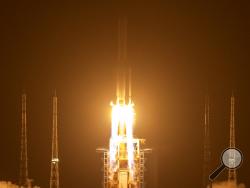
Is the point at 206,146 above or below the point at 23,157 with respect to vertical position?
above

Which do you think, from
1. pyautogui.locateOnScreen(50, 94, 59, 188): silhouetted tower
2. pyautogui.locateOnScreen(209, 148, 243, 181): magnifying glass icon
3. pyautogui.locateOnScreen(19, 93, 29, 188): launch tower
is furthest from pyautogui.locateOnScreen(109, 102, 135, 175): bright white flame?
pyautogui.locateOnScreen(209, 148, 243, 181): magnifying glass icon

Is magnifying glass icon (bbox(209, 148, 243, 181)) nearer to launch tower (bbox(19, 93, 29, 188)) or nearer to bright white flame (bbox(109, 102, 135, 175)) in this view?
bright white flame (bbox(109, 102, 135, 175))

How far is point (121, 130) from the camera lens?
21359mm

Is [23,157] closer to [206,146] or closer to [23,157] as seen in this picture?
[23,157]

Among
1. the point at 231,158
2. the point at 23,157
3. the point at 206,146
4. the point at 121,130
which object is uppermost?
the point at 231,158

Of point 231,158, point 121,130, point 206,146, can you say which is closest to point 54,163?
point 121,130

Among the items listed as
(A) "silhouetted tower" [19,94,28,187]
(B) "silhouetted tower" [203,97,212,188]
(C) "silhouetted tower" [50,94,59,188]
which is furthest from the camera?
(B) "silhouetted tower" [203,97,212,188]

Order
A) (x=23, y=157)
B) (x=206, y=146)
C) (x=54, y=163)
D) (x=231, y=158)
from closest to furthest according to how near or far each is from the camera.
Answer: (x=231, y=158), (x=54, y=163), (x=23, y=157), (x=206, y=146)

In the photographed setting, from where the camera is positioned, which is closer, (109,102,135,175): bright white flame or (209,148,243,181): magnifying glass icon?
(209,148,243,181): magnifying glass icon

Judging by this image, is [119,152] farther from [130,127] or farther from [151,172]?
[151,172]

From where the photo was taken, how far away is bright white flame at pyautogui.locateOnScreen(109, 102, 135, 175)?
20.7 m

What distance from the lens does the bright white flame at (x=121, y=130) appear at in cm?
2070

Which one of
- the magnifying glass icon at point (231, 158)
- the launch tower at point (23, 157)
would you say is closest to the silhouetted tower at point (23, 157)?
the launch tower at point (23, 157)

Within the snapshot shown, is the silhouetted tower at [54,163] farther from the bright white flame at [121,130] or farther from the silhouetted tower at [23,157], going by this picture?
the bright white flame at [121,130]
